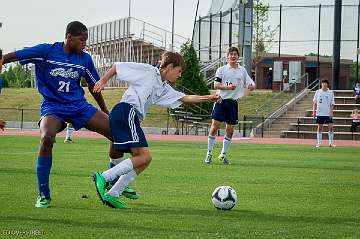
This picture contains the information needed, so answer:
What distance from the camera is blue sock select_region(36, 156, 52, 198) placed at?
9.45 meters

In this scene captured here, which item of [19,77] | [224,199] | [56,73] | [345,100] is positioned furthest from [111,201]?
[19,77]

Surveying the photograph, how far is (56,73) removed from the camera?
10031 mm

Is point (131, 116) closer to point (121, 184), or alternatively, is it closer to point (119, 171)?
point (119, 171)

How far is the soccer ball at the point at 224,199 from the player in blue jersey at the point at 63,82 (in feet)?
5.18

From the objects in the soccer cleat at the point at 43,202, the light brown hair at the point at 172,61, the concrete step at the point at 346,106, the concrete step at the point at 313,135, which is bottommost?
the concrete step at the point at 313,135

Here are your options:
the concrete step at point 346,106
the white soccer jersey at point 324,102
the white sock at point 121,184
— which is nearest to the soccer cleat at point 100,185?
the white sock at point 121,184

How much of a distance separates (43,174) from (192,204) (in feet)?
5.81

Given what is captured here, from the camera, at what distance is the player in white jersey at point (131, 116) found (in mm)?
9328

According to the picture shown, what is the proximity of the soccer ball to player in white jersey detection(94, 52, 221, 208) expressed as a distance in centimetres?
88

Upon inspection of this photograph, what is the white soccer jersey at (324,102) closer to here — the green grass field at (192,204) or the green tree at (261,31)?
the green grass field at (192,204)

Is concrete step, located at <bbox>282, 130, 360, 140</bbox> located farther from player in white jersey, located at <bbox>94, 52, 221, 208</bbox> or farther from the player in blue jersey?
player in white jersey, located at <bbox>94, 52, 221, 208</bbox>

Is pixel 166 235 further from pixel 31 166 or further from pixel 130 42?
pixel 130 42

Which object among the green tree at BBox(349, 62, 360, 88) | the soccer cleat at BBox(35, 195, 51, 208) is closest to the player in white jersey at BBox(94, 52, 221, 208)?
the soccer cleat at BBox(35, 195, 51, 208)

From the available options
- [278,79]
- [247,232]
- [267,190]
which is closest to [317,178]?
[267,190]
